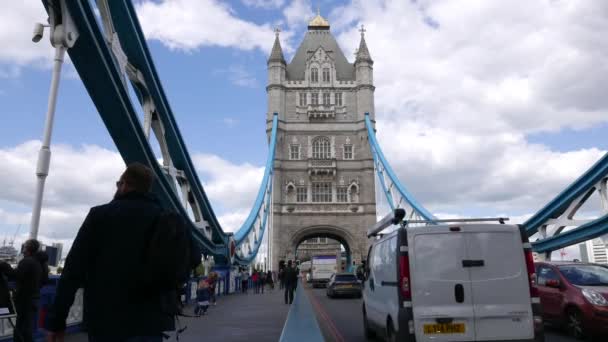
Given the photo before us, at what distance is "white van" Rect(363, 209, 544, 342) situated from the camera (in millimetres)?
6066

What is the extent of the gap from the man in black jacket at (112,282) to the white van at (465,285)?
4.06 m

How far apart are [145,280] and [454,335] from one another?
454 centimetres

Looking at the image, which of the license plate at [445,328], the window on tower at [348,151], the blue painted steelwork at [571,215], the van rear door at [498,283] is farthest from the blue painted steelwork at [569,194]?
the window on tower at [348,151]

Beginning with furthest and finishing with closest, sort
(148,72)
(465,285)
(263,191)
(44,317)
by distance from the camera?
(263,191)
(148,72)
(44,317)
(465,285)

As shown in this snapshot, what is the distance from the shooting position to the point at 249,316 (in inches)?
534

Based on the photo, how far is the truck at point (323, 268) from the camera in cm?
3931

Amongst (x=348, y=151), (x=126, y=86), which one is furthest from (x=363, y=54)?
(x=126, y=86)

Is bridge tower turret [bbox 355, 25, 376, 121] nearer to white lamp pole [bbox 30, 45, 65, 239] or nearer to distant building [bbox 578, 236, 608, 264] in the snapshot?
distant building [bbox 578, 236, 608, 264]

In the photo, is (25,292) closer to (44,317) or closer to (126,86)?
(44,317)

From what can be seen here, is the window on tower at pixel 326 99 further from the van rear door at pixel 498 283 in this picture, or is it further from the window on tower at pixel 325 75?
the van rear door at pixel 498 283

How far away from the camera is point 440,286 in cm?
616

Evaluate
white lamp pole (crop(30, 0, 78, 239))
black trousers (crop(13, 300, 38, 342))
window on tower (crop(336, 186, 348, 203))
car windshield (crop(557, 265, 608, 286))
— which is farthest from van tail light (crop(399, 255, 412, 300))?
window on tower (crop(336, 186, 348, 203))

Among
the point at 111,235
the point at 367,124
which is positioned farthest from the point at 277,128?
the point at 111,235

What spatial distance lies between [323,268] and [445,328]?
33930mm
